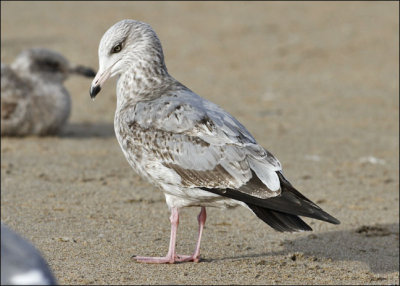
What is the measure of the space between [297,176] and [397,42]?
7877 millimetres

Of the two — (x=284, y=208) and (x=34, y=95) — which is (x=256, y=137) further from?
(x=284, y=208)

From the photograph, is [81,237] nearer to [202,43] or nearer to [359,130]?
[359,130]

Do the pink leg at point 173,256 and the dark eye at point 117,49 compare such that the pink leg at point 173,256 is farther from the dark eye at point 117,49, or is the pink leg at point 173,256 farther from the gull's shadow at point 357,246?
the dark eye at point 117,49

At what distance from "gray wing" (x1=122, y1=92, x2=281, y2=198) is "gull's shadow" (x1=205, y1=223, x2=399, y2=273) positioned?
2.26ft

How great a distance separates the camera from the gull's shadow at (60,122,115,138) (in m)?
9.23

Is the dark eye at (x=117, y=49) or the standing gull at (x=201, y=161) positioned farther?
the dark eye at (x=117, y=49)

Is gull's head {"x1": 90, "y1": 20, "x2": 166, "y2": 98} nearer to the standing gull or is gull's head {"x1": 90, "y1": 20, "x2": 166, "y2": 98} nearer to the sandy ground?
the standing gull

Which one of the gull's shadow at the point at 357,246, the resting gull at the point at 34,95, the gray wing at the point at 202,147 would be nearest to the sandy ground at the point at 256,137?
the gull's shadow at the point at 357,246

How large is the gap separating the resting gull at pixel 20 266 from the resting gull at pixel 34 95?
6.22m

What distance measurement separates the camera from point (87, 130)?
31.3 feet

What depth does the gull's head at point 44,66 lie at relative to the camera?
9031mm

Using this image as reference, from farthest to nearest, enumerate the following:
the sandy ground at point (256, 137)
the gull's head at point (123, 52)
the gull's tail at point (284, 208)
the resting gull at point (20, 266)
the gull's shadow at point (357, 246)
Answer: the gull's shadow at point (357, 246) → the gull's head at point (123, 52) → the sandy ground at point (256, 137) → the gull's tail at point (284, 208) → the resting gull at point (20, 266)

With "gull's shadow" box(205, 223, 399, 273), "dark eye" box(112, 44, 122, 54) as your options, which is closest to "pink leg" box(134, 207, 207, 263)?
"gull's shadow" box(205, 223, 399, 273)

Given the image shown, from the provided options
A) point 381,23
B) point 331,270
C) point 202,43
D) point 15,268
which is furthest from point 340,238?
point 381,23
